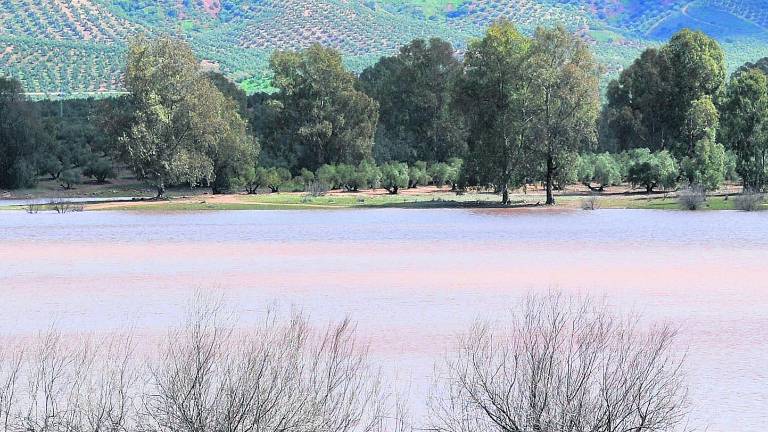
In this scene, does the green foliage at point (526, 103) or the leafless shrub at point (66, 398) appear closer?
the leafless shrub at point (66, 398)

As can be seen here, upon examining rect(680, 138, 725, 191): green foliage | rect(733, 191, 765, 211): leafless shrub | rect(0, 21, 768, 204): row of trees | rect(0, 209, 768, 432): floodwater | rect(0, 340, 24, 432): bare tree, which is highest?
rect(0, 21, 768, 204): row of trees

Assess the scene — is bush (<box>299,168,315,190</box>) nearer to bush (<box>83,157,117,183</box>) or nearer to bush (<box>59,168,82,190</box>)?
bush (<box>83,157,117,183</box>)

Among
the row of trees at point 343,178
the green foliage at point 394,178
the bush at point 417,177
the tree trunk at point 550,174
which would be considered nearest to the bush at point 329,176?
the row of trees at point 343,178

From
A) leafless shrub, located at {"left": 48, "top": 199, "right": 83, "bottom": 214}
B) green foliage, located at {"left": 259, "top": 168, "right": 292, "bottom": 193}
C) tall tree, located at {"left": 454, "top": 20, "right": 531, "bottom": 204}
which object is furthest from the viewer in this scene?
green foliage, located at {"left": 259, "top": 168, "right": 292, "bottom": 193}

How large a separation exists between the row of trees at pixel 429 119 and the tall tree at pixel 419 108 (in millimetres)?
138

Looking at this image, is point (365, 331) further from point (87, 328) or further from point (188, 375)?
point (188, 375)

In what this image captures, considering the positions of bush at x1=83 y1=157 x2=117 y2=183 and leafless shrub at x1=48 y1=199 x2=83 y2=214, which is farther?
bush at x1=83 y1=157 x2=117 y2=183

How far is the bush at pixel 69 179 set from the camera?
3612 inches

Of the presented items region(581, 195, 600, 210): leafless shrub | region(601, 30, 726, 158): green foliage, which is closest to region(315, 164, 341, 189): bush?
region(581, 195, 600, 210): leafless shrub

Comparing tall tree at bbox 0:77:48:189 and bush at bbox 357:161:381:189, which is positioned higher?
tall tree at bbox 0:77:48:189

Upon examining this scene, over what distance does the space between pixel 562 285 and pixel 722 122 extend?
45879mm

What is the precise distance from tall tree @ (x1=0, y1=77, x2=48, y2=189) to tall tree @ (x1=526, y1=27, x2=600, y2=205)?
4039 cm

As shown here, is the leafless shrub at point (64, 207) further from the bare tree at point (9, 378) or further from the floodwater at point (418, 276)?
the bare tree at point (9, 378)

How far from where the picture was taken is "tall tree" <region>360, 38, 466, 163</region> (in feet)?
332
